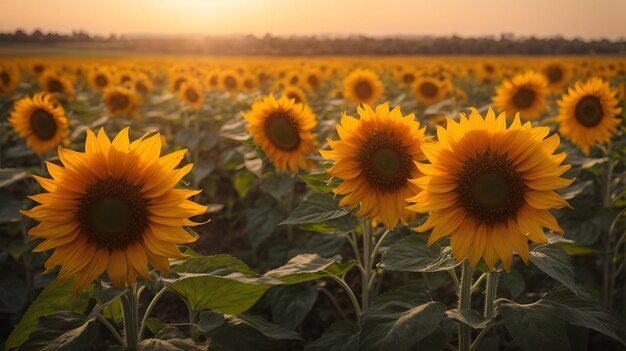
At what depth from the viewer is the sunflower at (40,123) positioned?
530 centimetres

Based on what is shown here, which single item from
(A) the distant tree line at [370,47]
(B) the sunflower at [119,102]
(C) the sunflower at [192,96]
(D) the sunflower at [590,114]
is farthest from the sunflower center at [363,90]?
(A) the distant tree line at [370,47]

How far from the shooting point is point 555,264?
93.4 inches

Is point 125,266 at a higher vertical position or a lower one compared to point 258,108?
lower

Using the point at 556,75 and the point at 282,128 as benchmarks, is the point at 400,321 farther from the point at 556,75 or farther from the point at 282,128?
the point at 556,75

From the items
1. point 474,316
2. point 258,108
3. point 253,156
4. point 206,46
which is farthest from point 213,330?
point 206,46

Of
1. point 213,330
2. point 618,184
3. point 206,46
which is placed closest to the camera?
point 213,330

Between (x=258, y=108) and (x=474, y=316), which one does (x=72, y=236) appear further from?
(x=258, y=108)

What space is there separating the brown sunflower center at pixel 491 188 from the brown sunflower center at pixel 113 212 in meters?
1.34

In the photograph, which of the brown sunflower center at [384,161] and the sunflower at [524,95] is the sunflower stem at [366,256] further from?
the sunflower at [524,95]

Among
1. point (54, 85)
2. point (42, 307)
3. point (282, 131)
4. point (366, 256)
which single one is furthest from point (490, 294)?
point (54, 85)

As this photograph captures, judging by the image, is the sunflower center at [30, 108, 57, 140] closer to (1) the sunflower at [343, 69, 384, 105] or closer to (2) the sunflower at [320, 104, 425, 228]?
(2) the sunflower at [320, 104, 425, 228]

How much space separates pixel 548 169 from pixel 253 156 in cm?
341

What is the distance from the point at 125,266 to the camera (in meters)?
2.20

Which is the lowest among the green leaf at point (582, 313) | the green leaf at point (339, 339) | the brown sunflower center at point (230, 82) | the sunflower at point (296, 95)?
the green leaf at point (339, 339)
